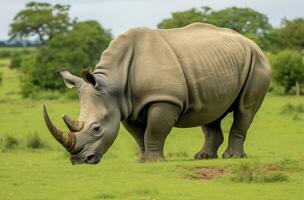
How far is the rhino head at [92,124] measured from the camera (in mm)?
12734

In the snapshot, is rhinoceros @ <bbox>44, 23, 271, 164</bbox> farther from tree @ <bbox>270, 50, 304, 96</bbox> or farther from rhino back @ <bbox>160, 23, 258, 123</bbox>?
tree @ <bbox>270, 50, 304, 96</bbox>

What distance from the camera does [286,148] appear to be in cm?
1981

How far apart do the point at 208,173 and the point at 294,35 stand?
176 feet

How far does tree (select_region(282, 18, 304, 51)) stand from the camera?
64.8m

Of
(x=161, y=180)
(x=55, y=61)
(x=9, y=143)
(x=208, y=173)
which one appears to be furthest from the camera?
(x=55, y=61)

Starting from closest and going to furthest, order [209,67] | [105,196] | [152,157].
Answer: [105,196] → [152,157] → [209,67]

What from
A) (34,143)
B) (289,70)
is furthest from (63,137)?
(289,70)

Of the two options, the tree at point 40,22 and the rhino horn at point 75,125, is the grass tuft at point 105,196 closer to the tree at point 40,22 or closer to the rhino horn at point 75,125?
the rhino horn at point 75,125

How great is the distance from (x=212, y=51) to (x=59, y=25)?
154 feet

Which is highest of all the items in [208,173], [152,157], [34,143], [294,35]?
[208,173]

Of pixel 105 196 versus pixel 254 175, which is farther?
pixel 254 175

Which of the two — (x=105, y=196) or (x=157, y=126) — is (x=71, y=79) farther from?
(x=105, y=196)

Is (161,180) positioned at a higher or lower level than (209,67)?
lower

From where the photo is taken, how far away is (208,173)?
12312 mm
